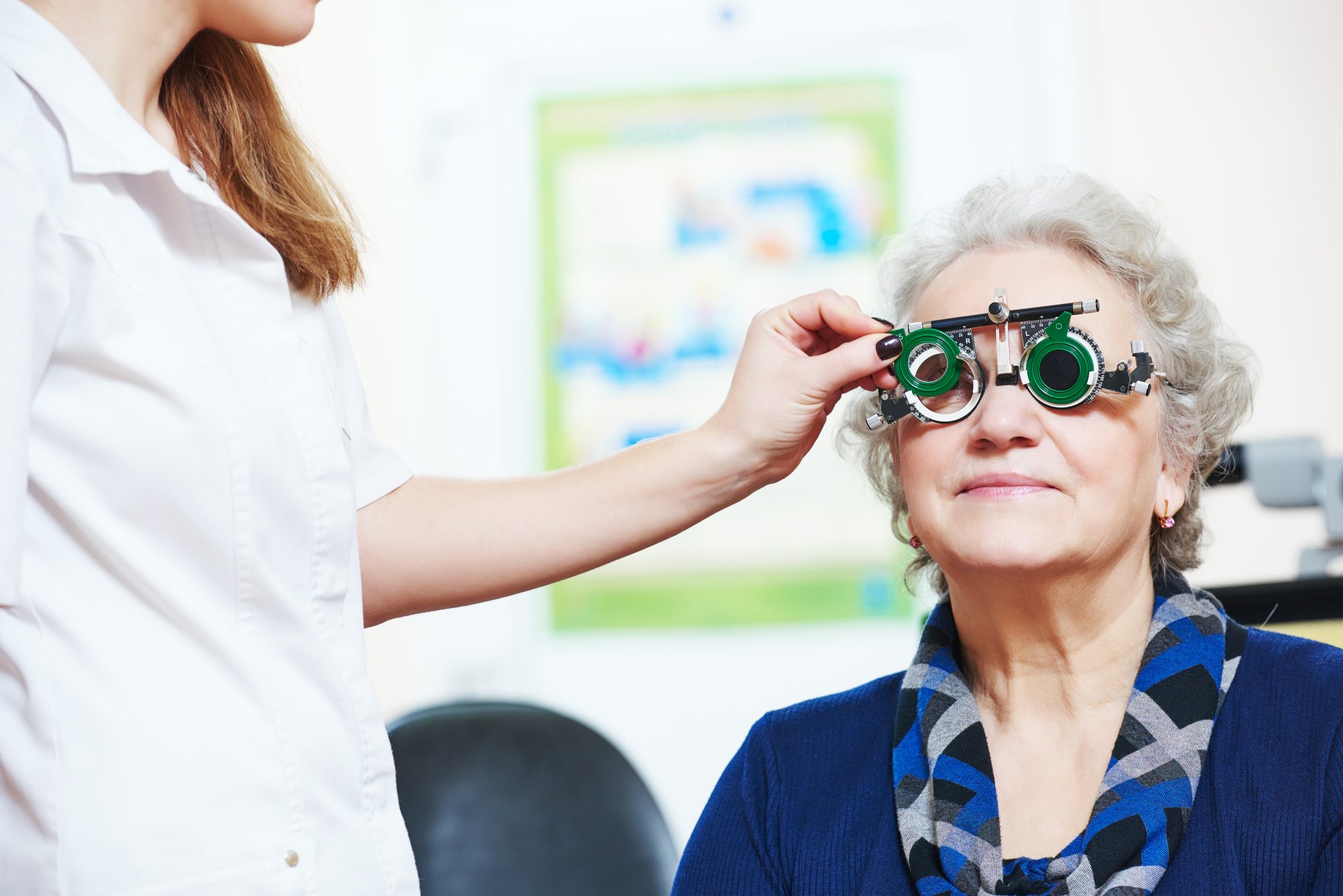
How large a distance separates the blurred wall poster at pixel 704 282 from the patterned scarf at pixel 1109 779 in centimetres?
141

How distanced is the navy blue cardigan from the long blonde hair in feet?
2.26

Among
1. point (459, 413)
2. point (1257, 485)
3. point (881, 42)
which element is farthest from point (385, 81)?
point (1257, 485)

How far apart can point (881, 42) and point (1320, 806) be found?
2019 millimetres

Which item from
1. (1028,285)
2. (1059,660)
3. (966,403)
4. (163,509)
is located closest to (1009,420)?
(966,403)

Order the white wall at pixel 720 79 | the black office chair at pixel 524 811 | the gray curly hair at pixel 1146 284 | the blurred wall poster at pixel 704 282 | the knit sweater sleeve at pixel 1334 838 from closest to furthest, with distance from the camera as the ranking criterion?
the knit sweater sleeve at pixel 1334 838 → the gray curly hair at pixel 1146 284 → the black office chair at pixel 524 811 → the white wall at pixel 720 79 → the blurred wall poster at pixel 704 282

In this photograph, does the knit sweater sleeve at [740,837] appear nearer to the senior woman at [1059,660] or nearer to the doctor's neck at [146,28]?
the senior woman at [1059,660]

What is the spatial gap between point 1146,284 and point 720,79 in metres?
→ 1.64

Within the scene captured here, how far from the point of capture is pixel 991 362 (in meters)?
1.21

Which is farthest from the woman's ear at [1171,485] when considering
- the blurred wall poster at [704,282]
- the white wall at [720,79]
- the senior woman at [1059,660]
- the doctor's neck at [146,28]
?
the blurred wall poster at [704,282]

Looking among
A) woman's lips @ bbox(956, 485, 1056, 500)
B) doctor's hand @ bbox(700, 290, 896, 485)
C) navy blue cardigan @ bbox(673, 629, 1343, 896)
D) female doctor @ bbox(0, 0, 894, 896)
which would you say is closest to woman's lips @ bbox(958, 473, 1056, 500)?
woman's lips @ bbox(956, 485, 1056, 500)

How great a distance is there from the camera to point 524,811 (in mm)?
1651

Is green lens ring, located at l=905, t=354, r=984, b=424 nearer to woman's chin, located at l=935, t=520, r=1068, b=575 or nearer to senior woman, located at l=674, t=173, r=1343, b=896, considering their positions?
senior woman, located at l=674, t=173, r=1343, b=896

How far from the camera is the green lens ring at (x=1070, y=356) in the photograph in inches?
45.3

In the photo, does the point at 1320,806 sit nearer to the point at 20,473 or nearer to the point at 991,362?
the point at 991,362
